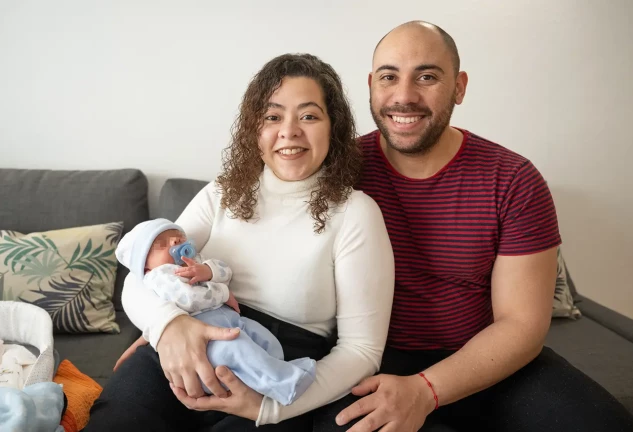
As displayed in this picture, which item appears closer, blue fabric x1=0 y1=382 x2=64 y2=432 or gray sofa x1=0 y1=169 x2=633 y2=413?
blue fabric x1=0 y1=382 x2=64 y2=432

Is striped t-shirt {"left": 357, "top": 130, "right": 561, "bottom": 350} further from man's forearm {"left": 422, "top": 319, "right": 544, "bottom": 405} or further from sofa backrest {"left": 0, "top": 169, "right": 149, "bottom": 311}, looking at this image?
sofa backrest {"left": 0, "top": 169, "right": 149, "bottom": 311}

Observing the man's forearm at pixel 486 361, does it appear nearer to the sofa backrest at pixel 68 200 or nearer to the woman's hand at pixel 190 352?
the woman's hand at pixel 190 352

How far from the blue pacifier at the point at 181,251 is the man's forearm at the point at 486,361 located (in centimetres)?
64

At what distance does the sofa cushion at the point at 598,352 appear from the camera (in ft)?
5.70

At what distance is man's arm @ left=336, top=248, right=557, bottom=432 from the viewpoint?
1.19 meters

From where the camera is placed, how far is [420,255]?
148 cm

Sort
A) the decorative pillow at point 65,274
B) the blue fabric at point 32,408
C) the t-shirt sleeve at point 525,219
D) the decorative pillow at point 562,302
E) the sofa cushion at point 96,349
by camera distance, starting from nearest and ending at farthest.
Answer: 1. the blue fabric at point 32,408
2. the t-shirt sleeve at point 525,219
3. the sofa cushion at point 96,349
4. the decorative pillow at point 65,274
5. the decorative pillow at point 562,302

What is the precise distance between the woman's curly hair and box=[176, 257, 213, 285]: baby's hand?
0.64 feet

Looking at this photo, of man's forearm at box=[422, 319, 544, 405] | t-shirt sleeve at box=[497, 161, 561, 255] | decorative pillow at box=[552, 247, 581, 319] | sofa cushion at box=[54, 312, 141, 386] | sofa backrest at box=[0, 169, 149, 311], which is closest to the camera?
man's forearm at box=[422, 319, 544, 405]

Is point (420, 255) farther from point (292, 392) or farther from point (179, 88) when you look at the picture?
point (179, 88)

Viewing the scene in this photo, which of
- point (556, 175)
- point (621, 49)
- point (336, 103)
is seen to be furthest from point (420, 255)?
point (621, 49)

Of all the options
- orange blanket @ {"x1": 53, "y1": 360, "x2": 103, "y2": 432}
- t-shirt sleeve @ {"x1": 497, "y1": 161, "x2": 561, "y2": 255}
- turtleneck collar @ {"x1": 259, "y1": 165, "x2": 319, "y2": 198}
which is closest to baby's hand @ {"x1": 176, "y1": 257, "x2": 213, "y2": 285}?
turtleneck collar @ {"x1": 259, "y1": 165, "x2": 319, "y2": 198}

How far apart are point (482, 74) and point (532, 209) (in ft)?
3.85

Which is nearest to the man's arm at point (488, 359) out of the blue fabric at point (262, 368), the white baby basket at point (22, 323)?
the blue fabric at point (262, 368)
